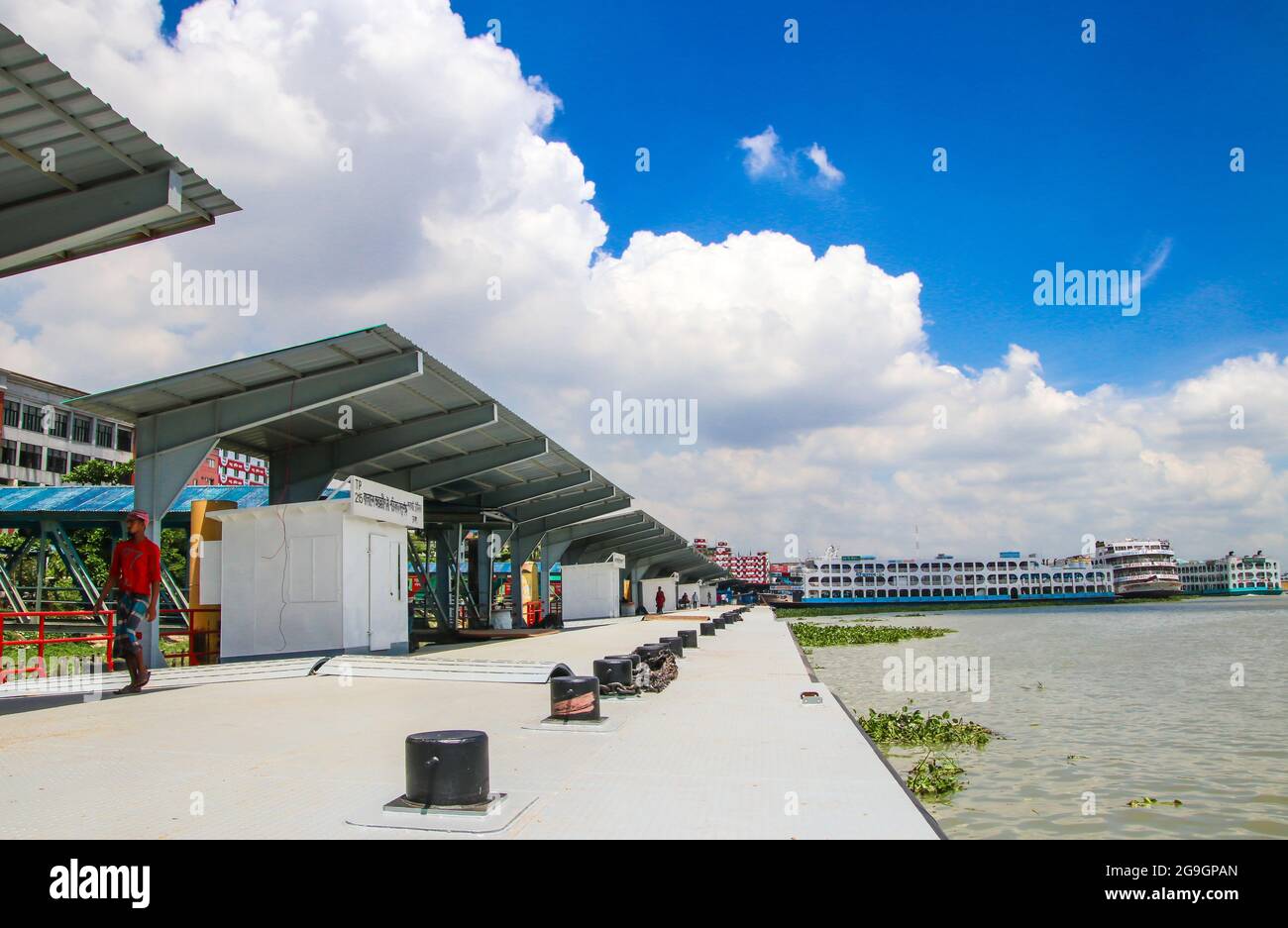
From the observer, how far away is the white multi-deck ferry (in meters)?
154

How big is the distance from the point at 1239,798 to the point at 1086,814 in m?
1.99

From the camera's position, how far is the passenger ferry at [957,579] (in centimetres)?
13157

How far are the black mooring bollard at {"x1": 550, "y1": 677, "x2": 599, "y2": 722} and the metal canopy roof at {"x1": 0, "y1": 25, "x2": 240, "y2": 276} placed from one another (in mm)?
5682

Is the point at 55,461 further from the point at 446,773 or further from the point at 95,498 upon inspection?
the point at 446,773

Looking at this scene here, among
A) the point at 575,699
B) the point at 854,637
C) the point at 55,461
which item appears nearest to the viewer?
the point at 575,699

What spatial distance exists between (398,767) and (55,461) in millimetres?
87979

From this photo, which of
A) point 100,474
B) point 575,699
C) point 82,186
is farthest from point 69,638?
point 100,474

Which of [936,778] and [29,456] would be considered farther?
[29,456]

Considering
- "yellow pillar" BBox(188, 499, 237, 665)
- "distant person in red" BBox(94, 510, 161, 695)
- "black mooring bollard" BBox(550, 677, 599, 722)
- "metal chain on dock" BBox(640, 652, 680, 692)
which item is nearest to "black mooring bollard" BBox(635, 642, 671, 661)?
"metal chain on dock" BBox(640, 652, 680, 692)

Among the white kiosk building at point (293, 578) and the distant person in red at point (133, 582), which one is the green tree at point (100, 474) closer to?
the white kiosk building at point (293, 578)

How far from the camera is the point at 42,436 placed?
76.1 metres

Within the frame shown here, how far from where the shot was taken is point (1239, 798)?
796 cm

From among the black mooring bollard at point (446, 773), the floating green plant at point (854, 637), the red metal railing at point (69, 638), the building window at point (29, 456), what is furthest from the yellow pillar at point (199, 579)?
the building window at point (29, 456)

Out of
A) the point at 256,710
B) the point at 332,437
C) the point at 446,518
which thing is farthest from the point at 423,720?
the point at 446,518
